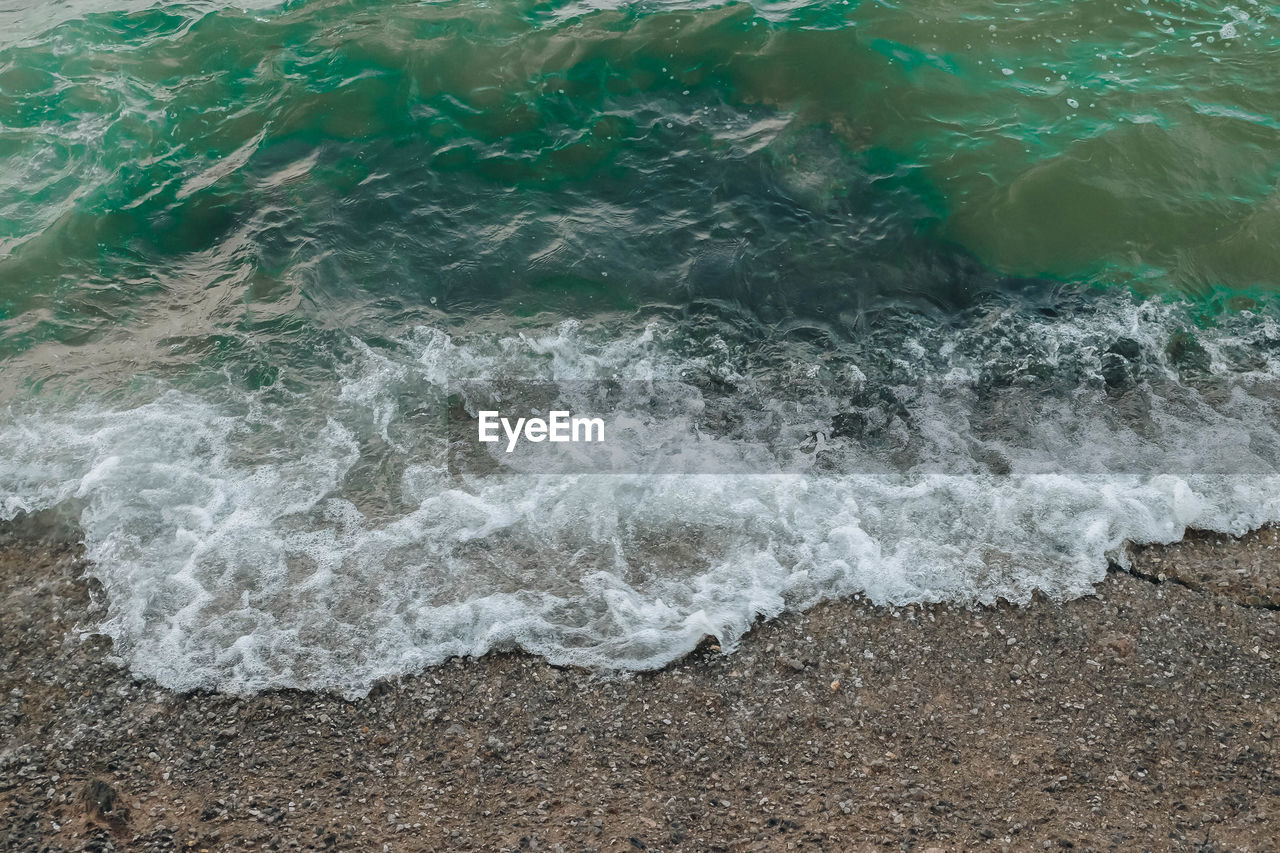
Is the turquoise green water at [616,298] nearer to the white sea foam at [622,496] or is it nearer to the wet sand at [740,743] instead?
the white sea foam at [622,496]

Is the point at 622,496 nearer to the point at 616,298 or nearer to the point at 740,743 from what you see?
the point at 740,743

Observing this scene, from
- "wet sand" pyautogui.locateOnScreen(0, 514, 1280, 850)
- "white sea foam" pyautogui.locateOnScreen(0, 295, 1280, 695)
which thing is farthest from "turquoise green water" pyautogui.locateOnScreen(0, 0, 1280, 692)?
"wet sand" pyautogui.locateOnScreen(0, 514, 1280, 850)

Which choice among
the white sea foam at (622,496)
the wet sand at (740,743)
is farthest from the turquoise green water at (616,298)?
the wet sand at (740,743)

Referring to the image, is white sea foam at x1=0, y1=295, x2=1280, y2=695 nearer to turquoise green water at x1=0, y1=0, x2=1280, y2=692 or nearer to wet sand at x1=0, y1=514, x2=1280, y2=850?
turquoise green water at x1=0, y1=0, x2=1280, y2=692

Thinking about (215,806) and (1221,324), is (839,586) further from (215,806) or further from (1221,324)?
(1221,324)

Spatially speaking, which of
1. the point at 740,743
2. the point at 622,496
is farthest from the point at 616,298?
the point at 740,743

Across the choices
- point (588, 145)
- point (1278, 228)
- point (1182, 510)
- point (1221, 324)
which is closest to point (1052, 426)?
point (1182, 510)
